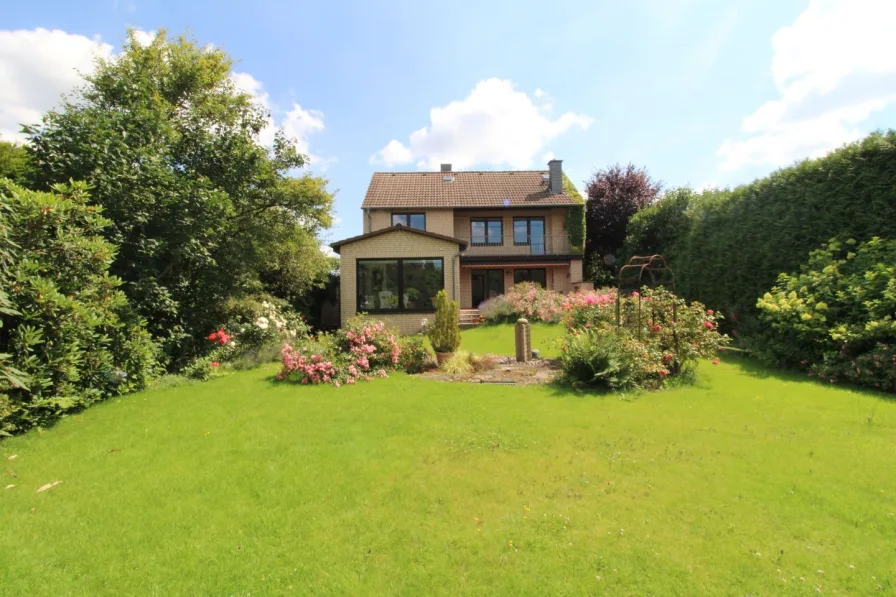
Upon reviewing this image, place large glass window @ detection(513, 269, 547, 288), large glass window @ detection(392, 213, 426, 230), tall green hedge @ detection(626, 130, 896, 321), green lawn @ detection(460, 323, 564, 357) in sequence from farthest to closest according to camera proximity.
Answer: large glass window @ detection(513, 269, 547, 288), large glass window @ detection(392, 213, 426, 230), green lawn @ detection(460, 323, 564, 357), tall green hedge @ detection(626, 130, 896, 321)

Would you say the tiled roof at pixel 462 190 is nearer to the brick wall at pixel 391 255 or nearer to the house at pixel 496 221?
the house at pixel 496 221

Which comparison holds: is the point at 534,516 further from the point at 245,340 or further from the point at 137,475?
the point at 245,340

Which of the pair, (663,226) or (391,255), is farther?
(663,226)

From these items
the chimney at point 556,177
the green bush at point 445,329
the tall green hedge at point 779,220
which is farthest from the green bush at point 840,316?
the chimney at point 556,177

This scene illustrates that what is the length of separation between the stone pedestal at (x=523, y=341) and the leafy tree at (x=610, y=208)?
17296mm

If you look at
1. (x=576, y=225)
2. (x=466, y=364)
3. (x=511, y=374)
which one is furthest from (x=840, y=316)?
(x=576, y=225)

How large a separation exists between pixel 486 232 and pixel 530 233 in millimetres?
2504

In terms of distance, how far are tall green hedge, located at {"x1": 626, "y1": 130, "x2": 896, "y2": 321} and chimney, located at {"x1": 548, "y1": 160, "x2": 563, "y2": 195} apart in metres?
11.3

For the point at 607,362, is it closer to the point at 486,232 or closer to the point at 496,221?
the point at 486,232

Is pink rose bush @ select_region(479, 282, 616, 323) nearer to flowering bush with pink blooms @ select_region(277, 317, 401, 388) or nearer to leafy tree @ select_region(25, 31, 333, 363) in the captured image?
leafy tree @ select_region(25, 31, 333, 363)

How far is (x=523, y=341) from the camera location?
32.1 ft

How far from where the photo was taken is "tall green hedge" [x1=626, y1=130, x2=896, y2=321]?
27.6 feet

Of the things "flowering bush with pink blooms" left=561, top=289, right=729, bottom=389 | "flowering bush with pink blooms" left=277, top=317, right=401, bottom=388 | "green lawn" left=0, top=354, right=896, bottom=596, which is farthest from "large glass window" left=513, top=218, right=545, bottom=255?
"green lawn" left=0, top=354, right=896, bottom=596

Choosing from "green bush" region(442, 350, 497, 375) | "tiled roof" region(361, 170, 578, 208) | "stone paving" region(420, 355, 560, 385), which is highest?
"tiled roof" region(361, 170, 578, 208)
